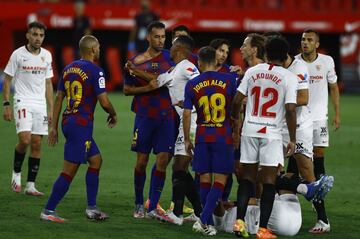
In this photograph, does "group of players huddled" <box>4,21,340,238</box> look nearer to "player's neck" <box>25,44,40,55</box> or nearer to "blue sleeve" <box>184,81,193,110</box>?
"blue sleeve" <box>184,81,193,110</box>

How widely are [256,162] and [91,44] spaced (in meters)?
2.32

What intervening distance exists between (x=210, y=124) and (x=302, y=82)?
111 cm

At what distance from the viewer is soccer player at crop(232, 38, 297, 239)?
9.63 meters

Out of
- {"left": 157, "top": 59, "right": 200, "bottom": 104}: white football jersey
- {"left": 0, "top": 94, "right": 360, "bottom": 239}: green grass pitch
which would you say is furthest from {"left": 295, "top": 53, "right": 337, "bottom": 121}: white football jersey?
{"left": 157, "top": 59, "right": 200, "bottom": 104}: white football jersey

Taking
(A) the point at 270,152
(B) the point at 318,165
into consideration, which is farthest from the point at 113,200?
(A) the point at 270,152

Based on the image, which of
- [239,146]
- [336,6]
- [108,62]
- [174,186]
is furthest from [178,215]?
[336,6]

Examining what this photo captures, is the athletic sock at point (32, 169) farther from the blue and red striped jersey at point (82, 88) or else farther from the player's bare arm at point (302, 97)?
the player's bare arm at point (302, 97)

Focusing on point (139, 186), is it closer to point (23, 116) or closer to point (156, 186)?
point (156, 186)

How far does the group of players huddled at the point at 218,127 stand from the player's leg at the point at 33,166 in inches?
76.7

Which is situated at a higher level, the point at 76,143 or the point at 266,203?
the point at 76,143

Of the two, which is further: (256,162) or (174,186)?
(174,186)

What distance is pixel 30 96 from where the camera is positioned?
13.1m

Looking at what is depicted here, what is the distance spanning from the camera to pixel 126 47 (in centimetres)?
3100

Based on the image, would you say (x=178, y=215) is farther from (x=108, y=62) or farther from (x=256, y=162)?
(x=108, y=62)
